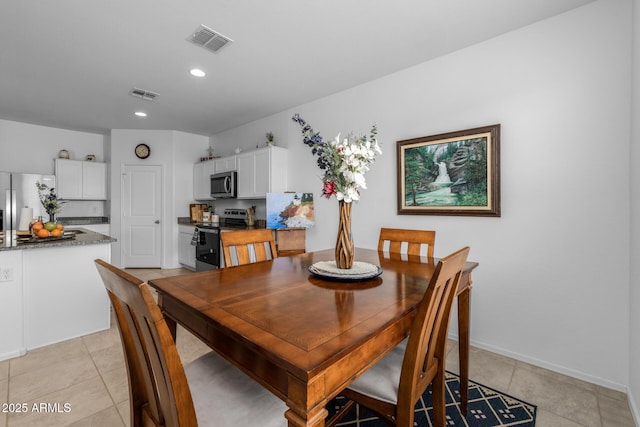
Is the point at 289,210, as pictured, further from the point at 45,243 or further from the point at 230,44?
the point at 45,243

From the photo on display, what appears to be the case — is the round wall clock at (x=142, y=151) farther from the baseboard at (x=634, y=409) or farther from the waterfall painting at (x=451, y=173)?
the baseboard at (x=634, y=409)

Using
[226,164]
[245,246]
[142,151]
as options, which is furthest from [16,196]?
[245,246]

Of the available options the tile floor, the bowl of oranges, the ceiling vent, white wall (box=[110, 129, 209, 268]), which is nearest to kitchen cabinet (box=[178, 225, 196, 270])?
white wall (box=[110, 129, 209, 268])

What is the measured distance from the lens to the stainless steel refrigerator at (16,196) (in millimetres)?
4664

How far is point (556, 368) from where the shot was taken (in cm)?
225

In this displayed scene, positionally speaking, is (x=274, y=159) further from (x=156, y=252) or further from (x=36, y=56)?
(x=156, y=252)

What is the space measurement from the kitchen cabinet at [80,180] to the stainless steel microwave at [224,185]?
2.41 m

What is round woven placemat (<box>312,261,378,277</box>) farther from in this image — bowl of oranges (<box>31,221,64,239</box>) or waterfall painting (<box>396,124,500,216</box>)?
bowl of oranges (<box>31,221,64,239</box>)

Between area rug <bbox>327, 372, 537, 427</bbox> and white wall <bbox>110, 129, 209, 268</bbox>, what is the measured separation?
15.7 ft

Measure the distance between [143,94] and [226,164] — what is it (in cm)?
158

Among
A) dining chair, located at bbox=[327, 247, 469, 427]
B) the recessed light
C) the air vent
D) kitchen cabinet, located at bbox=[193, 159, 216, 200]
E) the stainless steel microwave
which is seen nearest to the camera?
dining chair, located at bbox=[327, 247, 469, 427]

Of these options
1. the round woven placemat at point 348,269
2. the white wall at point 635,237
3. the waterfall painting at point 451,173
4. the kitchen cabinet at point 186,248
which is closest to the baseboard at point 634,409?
the white wall at point 635,237

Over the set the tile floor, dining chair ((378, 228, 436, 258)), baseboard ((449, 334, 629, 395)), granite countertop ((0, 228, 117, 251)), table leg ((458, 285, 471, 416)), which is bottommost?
the tile floor

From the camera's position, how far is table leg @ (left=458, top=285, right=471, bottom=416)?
1715mm
